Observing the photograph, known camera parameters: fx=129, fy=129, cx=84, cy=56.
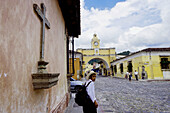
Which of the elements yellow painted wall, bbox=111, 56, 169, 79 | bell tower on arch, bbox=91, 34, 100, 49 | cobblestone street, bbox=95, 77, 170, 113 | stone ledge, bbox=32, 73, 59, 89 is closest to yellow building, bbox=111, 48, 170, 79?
yellow painted wall, bbox=111, 56, 169, 79

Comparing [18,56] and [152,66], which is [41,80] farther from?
[152,66]

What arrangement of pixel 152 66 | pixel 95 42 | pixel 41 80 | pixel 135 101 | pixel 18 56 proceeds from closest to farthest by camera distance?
pixel 18 56 → pixel 41 80 → pixel 135 101 → pixel 152 66 → pixel 95 42

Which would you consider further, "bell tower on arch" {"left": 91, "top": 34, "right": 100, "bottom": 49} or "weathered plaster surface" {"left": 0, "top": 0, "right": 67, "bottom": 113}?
"bell tower on arch" {"left": 91, "top": 34, "right": 100, "bottom": 49}

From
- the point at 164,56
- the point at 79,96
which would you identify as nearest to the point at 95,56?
the point at 164,56

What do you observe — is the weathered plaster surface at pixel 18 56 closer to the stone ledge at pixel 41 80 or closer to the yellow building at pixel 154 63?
the stone ledge at pixel 41 80

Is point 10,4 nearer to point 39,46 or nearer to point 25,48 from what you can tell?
point 25,48

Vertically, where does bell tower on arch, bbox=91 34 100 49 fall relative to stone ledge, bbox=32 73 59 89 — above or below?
above

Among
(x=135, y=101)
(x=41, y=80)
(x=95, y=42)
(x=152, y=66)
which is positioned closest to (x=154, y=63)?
(x=152, y=66)

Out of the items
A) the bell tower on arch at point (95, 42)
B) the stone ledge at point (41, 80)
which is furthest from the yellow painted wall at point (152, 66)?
the bell tower on arch at point (95, 42)

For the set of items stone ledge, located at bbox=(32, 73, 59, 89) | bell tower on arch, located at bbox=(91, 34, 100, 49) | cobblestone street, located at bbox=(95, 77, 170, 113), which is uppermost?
bell tower on arch, located at bbox=(91, 34, 100, 49)

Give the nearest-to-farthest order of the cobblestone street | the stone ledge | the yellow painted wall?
the stone ledge < the cobblestone street < the yellow painted wall

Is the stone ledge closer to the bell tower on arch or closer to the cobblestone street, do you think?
the cobblestone street

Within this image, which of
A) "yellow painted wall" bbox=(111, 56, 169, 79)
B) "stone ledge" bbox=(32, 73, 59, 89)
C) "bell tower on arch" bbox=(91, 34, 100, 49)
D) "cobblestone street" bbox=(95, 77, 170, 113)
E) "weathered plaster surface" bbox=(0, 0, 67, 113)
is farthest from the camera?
"bell tower on arch" bbox=(91, 34, 100, 49)

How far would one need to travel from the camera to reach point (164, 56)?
17875 mm
